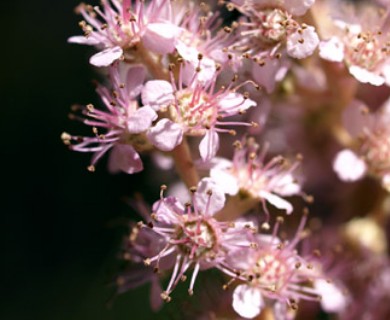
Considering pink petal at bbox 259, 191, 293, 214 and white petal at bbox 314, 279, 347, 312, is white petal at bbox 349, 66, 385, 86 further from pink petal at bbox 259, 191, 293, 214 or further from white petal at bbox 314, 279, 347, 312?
white petal at bbox 314, 279, 347, 312

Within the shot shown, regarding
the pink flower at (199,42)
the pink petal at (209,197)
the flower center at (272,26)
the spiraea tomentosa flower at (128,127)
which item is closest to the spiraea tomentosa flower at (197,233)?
the pink petal at (209,197)

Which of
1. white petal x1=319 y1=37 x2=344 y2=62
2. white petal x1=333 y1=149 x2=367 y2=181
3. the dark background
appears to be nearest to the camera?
white petal x1=319 y1=37 x2=344 y2=62

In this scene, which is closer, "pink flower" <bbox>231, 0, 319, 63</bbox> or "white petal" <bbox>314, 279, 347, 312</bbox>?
"pink flower" <bbox>231, 0, 319, 63</bbox>

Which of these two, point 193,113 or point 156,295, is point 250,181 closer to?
point 193,113

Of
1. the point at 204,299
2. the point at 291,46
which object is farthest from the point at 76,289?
the point at 291,46

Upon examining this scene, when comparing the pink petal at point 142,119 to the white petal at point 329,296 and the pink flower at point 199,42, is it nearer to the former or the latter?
the pink flower at point 199,42

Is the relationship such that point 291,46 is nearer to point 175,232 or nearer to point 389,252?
point 175,232

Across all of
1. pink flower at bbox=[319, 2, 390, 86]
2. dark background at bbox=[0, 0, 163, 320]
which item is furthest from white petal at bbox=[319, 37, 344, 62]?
dark background at bbox=[0, 0, 163, 320]

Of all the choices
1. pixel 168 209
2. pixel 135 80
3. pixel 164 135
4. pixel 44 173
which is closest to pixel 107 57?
pixel 135 80
